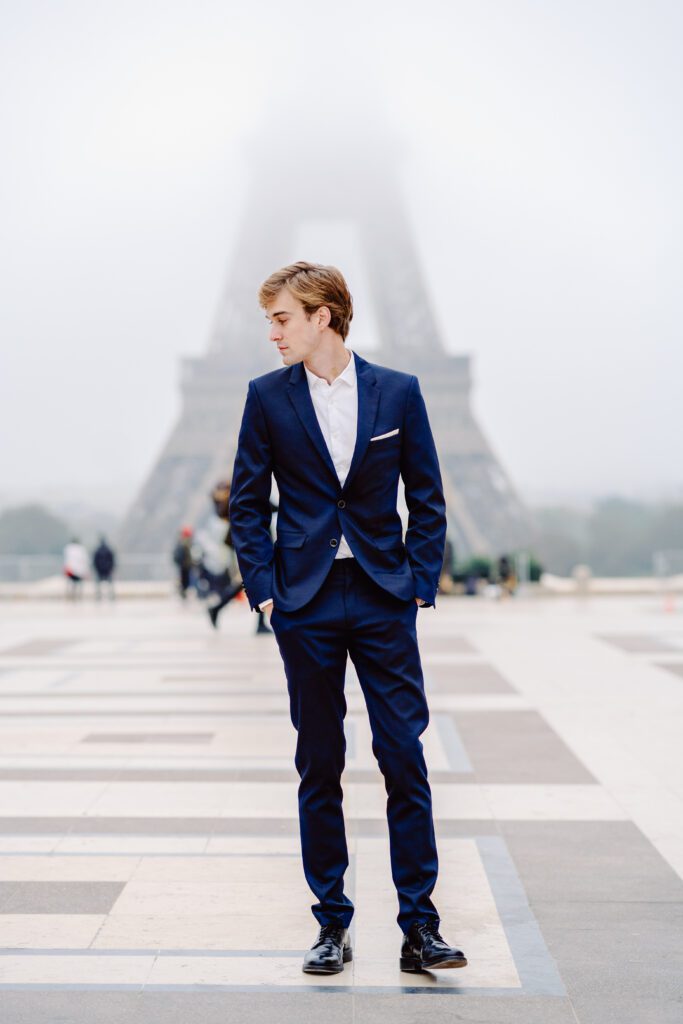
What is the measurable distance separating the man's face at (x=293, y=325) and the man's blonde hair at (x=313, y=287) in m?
0.01

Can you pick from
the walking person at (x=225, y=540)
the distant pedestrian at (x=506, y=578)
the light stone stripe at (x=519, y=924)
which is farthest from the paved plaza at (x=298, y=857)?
the distant pedestrian at (x=506, y=578)

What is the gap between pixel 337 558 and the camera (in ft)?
10.9

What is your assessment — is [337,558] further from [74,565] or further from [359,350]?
[359,350]

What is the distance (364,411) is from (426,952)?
1.29m

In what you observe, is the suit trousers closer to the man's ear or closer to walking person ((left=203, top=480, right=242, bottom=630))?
the man's ear

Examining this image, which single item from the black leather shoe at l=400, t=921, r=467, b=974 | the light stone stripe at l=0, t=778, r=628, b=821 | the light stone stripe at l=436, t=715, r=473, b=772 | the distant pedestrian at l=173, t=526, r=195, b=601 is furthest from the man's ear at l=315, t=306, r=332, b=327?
the distant pedestrian at l=173, t=526, r=195, b=601

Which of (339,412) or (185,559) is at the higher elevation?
(339,412)

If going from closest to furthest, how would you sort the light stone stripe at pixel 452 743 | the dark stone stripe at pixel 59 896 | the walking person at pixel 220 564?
the dark stone stripe at pixel 59 896, the light stone stripe at pixel 452 743, the walking person at pixel 220 564

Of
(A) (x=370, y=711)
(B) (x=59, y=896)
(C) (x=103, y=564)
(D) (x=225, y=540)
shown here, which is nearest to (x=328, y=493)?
(A) (x=370, y=711)

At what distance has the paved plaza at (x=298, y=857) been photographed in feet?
10.2

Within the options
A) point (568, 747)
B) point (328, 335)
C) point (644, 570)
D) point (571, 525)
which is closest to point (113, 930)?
point (328, 335)

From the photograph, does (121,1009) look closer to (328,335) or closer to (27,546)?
(328,335)

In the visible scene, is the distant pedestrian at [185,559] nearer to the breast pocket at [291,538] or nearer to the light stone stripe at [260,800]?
the light stone stripe at [260,800]

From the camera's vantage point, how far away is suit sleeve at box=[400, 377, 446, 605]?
3.36 meters
